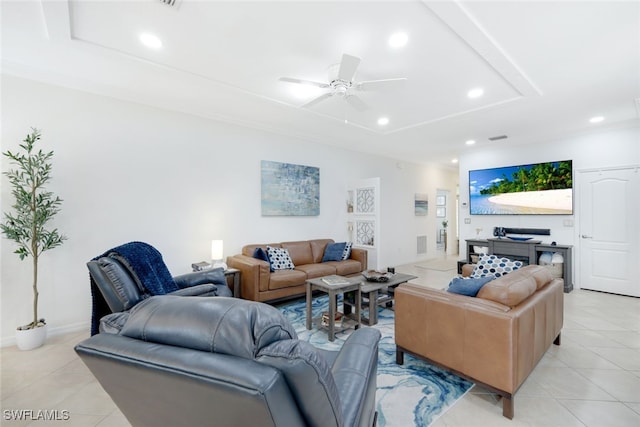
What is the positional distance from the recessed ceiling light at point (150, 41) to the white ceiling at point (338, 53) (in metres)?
0.06

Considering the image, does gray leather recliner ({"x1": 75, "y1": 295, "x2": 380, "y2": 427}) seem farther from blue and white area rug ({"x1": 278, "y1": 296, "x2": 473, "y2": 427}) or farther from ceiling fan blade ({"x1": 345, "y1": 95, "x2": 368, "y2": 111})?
ceiling fan blade ({"x1": 345, "y1": 95, "x2": 368, "y2": 111})

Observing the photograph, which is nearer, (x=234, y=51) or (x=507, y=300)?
(x=507, y=300)

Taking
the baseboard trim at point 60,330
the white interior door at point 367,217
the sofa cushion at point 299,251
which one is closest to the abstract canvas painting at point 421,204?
the white interior door at point 367,217

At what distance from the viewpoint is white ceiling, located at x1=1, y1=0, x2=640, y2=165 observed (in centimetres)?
202

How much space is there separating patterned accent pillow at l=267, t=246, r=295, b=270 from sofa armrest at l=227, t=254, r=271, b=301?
33 centimetres

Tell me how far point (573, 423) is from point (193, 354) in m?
2.39

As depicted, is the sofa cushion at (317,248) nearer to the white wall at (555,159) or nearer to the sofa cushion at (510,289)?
the sofa cushion at (510,289)

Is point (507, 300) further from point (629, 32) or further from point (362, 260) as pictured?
point (362, 260)

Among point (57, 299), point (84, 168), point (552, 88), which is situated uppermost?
point (552, 88)

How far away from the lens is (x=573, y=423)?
5.78 ft

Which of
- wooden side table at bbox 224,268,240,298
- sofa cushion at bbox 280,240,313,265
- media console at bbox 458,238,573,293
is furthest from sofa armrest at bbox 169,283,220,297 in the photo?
media console at bbox 458,238,573,293

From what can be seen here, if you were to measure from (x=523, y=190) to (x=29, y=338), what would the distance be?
747 cm

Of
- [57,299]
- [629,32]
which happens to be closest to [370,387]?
[629,32]

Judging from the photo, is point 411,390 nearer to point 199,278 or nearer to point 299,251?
point 199,278
